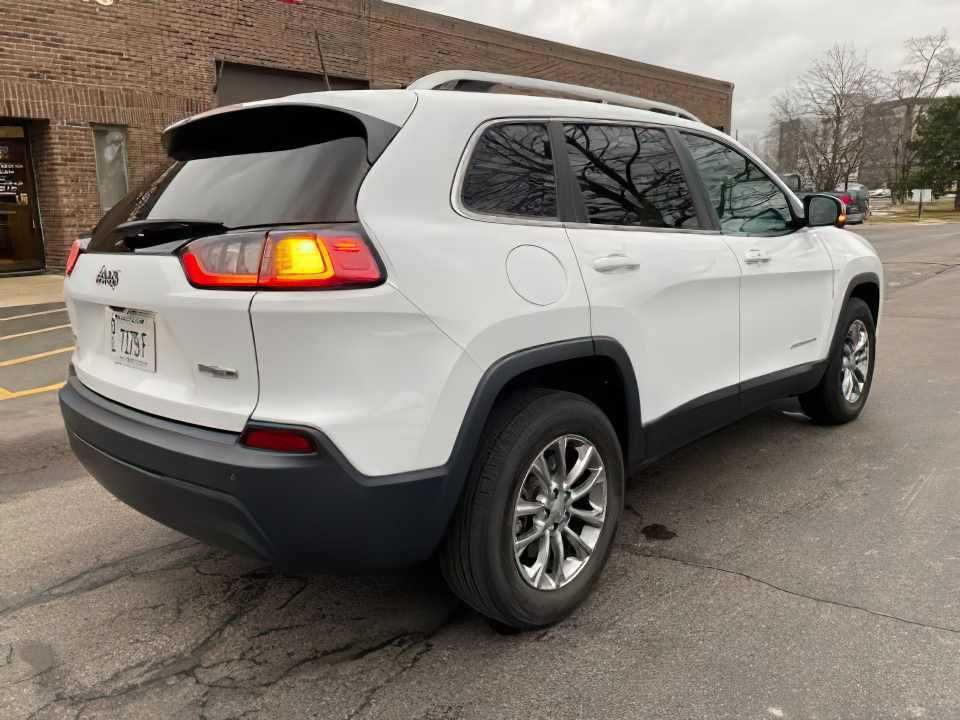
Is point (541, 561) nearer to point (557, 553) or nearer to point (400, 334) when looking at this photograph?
point (557, 553)

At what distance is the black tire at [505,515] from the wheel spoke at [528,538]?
0.23 feet

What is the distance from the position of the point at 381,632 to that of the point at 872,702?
1564mm

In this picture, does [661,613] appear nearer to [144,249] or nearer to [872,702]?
[872,702]

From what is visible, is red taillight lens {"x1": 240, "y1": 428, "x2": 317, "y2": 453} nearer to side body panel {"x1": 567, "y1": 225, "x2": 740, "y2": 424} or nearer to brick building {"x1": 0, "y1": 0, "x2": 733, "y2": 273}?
side body panel {"x1": 567, "y1": 225, "x2": 740, "y2": 424}

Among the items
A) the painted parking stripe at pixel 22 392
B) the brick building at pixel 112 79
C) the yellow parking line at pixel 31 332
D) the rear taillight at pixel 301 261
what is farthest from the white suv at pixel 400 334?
the brick building at pixel 112 79

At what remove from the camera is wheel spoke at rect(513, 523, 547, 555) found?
2.56m

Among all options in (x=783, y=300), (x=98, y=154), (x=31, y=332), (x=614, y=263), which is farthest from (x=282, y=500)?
(x=98, y=154)

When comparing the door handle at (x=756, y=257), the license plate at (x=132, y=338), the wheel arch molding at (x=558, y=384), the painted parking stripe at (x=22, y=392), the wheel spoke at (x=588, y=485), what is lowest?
the painted parking stripe at (x=22, y=392)

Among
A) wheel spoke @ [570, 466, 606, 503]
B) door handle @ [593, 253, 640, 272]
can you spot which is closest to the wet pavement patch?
wheel spoke @ [570, 466, 606, 503]

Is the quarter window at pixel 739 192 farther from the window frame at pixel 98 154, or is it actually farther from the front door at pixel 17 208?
the front door at pixel 17 208

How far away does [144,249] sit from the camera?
2471mm

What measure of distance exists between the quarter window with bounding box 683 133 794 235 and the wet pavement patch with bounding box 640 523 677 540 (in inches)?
55.3

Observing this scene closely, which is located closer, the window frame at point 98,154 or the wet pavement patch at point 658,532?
the wet pavement patch at point 658,532

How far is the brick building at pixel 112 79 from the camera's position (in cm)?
1185
